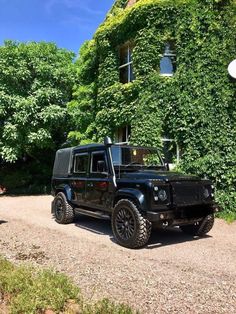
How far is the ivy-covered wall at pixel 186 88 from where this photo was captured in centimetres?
1227

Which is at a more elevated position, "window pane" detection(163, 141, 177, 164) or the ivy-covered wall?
the ivy-covered wall

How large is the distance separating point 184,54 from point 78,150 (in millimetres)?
5824

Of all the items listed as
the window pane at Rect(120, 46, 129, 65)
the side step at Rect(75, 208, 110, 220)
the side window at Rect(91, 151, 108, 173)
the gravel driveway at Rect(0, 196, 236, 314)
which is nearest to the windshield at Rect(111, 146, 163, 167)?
the side window at Rect(91, 151, 108, 173)

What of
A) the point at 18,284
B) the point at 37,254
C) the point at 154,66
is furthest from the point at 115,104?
the point at 18,284

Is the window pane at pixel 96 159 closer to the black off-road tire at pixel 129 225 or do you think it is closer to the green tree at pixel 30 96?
the black off-road tire at pixel 129 225

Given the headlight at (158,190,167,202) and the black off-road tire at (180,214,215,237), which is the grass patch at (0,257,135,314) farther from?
the black off-road tire at (180,214,215,237)

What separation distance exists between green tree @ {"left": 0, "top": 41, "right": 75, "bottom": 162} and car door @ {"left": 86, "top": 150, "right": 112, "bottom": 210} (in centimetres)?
942

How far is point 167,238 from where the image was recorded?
8.59 meters

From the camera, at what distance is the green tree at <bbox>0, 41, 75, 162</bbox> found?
1784 cm

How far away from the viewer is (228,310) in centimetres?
445

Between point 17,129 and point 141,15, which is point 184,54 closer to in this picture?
point 141,15

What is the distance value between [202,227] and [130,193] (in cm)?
217

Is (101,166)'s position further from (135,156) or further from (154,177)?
(154,177)

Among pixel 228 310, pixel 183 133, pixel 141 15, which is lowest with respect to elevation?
pixel 228 310
